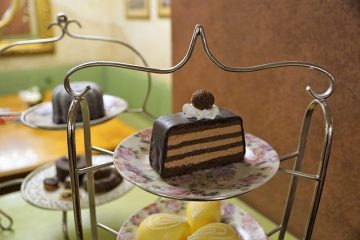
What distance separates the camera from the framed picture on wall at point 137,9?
7.07 ft

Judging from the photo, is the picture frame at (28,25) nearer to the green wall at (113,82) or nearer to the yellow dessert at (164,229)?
the green wall at (113,82)

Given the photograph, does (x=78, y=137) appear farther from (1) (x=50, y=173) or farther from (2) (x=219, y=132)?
(2) (x=219, y=132)

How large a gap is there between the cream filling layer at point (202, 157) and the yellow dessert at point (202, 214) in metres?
0.14

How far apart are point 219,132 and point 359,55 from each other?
29cm

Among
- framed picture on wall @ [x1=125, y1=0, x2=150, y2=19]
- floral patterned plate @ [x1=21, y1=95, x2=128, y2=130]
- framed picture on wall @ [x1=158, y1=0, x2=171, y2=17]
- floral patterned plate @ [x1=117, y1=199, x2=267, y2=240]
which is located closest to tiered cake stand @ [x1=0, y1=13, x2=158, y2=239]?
floral patterned plate @ [x1=21, y1=95, x2=128, y2=130]

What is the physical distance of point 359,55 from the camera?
631 millimetres

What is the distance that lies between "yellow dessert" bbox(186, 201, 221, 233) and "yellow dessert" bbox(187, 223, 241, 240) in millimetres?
56

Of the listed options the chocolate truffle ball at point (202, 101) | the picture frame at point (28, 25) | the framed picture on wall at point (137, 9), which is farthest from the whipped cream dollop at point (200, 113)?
the picture frame at point (28, 25)

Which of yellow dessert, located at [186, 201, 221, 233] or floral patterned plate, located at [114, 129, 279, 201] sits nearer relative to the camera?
floral patterned plate, located at [114, 129, 279, 201]

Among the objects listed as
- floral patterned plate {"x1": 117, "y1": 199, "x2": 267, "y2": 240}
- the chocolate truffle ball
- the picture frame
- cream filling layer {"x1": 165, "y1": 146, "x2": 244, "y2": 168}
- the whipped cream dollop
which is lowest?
floral patterned plate {"x1": 117, "y1": 199, "x2": 267, "y2": 240}

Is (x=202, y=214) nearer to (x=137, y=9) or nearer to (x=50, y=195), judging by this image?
(x=50, y=195)

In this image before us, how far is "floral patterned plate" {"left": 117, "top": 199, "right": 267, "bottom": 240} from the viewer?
0.71 m

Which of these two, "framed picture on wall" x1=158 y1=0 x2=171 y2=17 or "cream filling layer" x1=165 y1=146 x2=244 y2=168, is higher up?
"framed picture on wall" x1=158 y1=0 x2=171 y2=17

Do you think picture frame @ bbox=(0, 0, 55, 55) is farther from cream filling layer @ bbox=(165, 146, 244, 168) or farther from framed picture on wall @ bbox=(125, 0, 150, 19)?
cream filling layer @ bbox=(165, 146, 244, 168)
